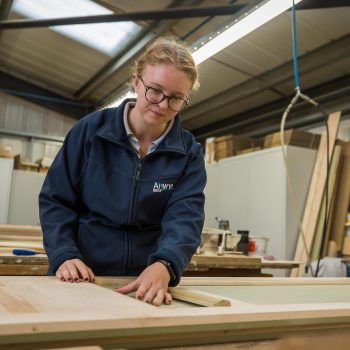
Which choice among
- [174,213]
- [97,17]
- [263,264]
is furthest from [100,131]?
[97,17]

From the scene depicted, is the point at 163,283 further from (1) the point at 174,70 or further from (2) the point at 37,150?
(2) the point at 37,150

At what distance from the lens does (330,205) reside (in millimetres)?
3689

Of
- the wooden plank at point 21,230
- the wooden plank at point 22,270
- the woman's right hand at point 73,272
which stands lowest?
the wooden plank at point 22,270

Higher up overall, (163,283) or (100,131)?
(100,131)

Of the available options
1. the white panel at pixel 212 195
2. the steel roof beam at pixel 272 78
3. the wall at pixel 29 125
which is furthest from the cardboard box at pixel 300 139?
the wall at pixel 29 125

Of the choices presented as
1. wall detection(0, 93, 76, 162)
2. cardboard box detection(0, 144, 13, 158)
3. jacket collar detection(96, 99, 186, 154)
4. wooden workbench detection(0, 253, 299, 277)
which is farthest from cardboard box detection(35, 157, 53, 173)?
jacket collar detection(96, 99, 186, 154)

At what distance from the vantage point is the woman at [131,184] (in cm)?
113

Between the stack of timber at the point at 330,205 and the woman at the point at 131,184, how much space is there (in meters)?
2.67

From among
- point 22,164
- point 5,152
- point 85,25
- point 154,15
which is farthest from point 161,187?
point 22,164

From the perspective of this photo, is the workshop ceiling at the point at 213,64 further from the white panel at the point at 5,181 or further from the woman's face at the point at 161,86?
the white panel at the point at 5,181

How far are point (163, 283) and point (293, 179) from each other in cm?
318

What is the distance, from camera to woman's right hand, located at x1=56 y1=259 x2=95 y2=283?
3.33ft

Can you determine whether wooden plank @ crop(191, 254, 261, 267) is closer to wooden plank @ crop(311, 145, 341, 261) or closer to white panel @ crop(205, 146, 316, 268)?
wooden plank @ crop(311, 145, 341, 261)

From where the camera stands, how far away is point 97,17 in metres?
2.94
